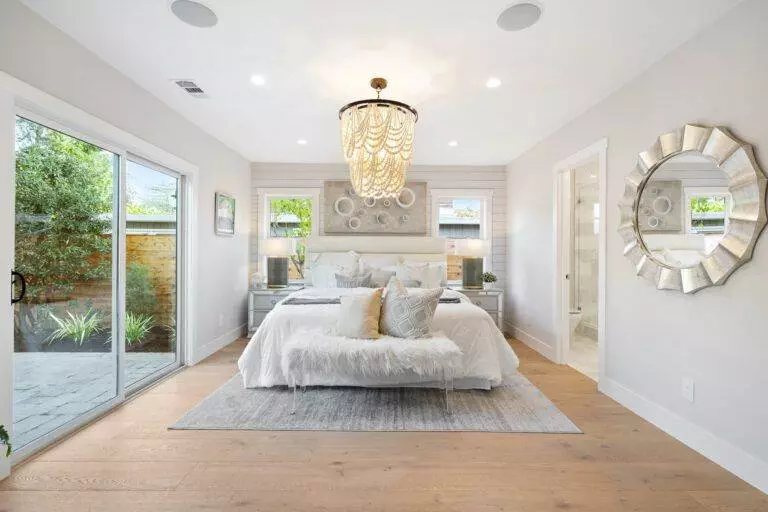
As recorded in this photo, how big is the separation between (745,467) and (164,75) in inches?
173

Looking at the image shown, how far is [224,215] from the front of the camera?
477 centimetres

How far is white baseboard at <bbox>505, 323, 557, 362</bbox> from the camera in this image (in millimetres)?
4287

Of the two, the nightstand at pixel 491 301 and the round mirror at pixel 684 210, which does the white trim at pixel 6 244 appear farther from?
the nightstand at pixel 491 301

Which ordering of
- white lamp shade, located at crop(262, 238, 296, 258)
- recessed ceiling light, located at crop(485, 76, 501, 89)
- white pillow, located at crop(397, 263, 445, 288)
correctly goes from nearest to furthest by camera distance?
1. recessed ceiling light, located at crop(485, 76, 501, 89)
2. white pillow, located at crop(397, 263, 445, 288)
3. white lamp shade, located at crop(262, 238, 296, 258)

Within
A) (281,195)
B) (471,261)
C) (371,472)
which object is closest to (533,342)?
(471,261)

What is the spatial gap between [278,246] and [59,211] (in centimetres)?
291

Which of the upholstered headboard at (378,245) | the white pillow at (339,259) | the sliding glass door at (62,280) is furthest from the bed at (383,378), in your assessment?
the upholstered headboard at (378,245)

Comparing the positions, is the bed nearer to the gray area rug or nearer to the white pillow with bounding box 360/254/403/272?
the gray area rug

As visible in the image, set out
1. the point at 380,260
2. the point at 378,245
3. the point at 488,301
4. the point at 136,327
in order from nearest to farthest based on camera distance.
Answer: the point at 136,327, the point at 488,301, the point at 380,260, the point at 378,245

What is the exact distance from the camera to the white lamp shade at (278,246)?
5285 mm

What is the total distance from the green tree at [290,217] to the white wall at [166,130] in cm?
40

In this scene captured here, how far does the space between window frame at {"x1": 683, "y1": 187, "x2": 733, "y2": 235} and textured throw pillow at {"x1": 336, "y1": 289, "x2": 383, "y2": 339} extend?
7.09 ft

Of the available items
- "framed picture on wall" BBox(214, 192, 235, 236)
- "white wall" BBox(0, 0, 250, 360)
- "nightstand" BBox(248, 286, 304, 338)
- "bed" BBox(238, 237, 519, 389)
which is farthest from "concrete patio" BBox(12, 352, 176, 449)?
"nightstand" BBox(248, 286, 304, 338)

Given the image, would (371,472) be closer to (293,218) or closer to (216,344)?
(216,344)
